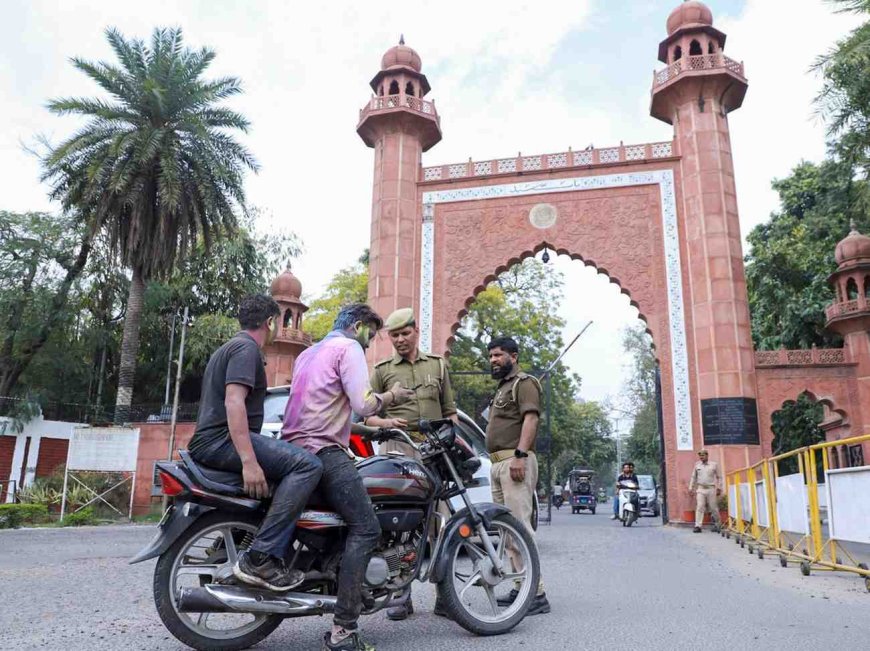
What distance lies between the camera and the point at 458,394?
1021 inches

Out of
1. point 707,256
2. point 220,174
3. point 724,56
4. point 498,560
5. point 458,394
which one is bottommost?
point 498,560

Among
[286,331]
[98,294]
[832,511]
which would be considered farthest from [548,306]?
[832,511]

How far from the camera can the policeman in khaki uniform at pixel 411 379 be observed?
425 centimetres

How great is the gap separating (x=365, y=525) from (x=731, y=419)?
1269 centimetres

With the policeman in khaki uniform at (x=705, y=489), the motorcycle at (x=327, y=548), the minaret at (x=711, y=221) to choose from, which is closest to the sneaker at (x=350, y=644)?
the motorcycle at (x=327, y=548)

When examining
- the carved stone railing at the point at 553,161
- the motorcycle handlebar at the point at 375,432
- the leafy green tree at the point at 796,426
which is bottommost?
the motorcycle handlebar at the point at 375,432

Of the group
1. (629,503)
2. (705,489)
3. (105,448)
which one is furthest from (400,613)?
(105,448)

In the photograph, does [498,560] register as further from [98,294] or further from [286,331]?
[98,294]

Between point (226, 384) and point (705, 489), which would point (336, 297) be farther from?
point (226, 384)

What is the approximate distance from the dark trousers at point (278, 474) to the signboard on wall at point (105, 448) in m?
13.1

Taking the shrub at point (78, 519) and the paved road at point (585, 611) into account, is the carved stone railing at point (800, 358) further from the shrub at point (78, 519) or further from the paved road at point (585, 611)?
the shrub at point (78, 519)

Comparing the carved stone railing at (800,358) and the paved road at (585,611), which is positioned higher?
the carved stone railing at (800,358)

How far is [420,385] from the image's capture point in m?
4.35

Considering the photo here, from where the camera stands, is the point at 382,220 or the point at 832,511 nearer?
the point at 832,511
